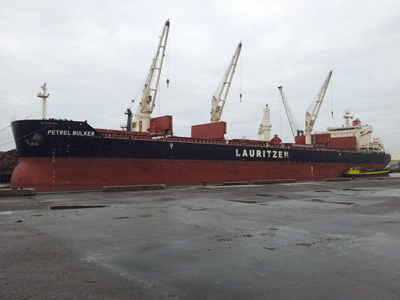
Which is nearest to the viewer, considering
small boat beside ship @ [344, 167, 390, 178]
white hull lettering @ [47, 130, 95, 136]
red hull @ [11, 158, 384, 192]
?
red hull @ [11, 158, 384, 192]

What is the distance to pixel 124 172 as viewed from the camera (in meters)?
23.9

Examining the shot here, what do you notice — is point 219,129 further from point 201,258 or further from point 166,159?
point 201,258

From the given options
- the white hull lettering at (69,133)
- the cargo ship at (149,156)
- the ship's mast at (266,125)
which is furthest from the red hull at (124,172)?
the ship's mast at (266,125)

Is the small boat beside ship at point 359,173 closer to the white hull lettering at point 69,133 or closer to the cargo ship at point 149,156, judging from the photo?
the cargo ship at point 149,156

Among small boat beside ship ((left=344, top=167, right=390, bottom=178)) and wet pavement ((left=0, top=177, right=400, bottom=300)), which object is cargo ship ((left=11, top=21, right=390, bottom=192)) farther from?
wet pavement ((left=0, top=177, right=400, bottom=300))

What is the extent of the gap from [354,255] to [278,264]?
1599 mm

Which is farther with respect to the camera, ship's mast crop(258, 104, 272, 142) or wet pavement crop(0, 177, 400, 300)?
ship's mast crop(258, 104, 272, 142)

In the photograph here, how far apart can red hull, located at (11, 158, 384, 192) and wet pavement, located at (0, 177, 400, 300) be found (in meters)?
14.0

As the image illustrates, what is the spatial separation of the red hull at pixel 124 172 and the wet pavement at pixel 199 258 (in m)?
14.0

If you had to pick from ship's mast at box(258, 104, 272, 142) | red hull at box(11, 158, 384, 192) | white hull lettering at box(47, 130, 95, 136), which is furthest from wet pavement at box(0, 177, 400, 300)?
ship's mast at box(258, 104, 272, 142)

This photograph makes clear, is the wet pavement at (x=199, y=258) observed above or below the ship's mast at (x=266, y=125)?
below

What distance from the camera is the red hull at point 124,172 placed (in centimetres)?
2130

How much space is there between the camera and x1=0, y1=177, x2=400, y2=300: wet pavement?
3416 millimetres

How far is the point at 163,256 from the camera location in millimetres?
4824
